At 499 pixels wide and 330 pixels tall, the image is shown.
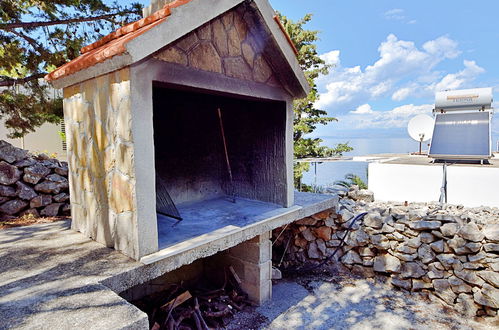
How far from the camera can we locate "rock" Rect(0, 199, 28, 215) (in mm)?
4555

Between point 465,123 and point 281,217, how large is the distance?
38.9 ft

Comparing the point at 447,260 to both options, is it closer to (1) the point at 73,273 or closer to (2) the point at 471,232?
(2) the point at 471,232

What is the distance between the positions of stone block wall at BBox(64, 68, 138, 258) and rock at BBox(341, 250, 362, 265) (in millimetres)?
3772

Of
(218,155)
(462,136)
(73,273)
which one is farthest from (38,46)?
(462,136)

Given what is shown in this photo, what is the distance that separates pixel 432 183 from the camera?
8.07 m

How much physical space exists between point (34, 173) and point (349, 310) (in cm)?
557

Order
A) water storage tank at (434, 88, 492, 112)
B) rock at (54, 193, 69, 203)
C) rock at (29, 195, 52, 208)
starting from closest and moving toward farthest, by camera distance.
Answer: rock at (29, 195, 52, 208), rock at (54, 193, 69, 203), water storage tank at (434, 88, 492, 112)

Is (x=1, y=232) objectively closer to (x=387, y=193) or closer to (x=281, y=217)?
(x=281, y=217)

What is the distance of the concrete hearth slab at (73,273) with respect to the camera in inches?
67.7

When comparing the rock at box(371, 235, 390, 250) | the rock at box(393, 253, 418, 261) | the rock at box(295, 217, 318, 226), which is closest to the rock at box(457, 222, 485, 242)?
the rock at box(393, 253, 418, 261)

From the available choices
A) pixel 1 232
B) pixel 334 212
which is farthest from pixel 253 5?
pixel 1 232

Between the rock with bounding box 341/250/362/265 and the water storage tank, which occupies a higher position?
the water storage tank

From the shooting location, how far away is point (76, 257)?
258cm

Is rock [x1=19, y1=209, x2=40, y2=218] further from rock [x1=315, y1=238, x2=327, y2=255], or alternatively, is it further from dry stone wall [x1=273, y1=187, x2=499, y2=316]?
rock [x1=315, y1=238, x2=327, y2=255]
